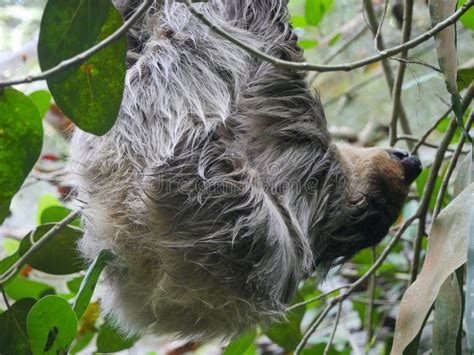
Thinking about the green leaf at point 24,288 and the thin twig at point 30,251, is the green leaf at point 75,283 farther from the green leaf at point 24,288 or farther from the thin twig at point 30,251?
the thin twig at point 30,251

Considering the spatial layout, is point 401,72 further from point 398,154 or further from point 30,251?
point 30,251

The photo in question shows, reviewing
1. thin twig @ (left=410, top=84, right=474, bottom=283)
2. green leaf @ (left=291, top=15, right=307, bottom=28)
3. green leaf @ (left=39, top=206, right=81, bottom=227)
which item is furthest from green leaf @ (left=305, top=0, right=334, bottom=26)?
green leaf @ (left=39, top=206, right=81, bottom=227)

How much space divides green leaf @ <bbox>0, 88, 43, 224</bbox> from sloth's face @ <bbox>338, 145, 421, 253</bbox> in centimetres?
168

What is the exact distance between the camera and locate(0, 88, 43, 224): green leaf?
7.31ft

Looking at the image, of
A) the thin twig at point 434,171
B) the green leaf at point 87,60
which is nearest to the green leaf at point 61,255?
the green leaf at point 87,60

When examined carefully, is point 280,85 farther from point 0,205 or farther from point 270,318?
point 0,205

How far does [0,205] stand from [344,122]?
14.1 feet

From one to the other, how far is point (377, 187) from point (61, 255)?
1.43 metres

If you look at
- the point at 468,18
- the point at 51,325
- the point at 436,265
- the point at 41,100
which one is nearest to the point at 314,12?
the point at 468,18

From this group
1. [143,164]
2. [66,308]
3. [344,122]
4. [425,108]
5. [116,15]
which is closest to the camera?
[116,15]

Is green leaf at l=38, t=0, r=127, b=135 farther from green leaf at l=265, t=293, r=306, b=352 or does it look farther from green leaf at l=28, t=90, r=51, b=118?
green leaf at l=265, t=293, r=306, b=352

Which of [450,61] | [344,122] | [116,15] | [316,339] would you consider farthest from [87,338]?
[344,122]

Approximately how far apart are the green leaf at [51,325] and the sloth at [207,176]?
1.94 feet

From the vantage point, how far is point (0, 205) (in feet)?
7.64
